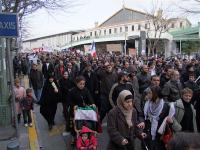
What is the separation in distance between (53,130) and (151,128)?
4.15 meters

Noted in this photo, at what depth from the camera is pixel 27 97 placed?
1070cm

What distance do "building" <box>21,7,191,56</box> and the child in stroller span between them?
76.5 feet

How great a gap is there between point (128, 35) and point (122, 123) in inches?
2638

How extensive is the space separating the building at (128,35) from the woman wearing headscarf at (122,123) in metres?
24.5

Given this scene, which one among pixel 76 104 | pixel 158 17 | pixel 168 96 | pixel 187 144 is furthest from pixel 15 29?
pixel 158 17

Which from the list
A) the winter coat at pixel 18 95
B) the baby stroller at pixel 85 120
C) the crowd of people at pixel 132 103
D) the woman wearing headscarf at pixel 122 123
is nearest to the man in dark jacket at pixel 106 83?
the crowd of people at pixel 132 103

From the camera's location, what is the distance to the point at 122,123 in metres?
5.34

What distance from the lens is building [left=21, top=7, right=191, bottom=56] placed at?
56.9 m

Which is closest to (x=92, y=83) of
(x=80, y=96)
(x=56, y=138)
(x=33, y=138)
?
(x=56, y=138)

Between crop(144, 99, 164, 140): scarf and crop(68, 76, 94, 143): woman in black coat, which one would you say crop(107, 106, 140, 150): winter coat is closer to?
crop(144, 99, 164, 140): scarf

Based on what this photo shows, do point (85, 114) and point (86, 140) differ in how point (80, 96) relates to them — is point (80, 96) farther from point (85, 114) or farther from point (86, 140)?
point (86, 140)

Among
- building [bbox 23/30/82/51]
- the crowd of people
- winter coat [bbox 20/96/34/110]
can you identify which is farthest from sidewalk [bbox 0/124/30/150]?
building [bbox 23/30/82/51]

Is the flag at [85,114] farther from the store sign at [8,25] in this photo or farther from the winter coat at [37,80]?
the winter coat at [37,80]

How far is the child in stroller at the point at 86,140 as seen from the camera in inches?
259
